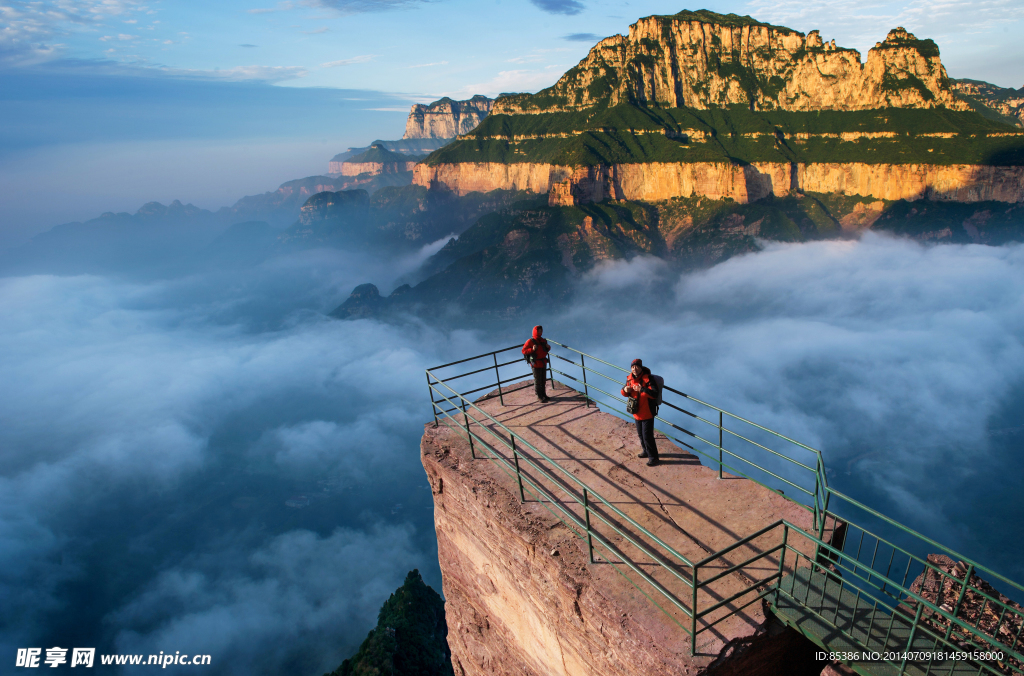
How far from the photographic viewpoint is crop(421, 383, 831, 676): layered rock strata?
268 inches

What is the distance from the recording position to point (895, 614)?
Answer: 6.30 meters

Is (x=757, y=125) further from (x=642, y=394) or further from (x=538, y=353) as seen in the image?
(x=642, y=394)

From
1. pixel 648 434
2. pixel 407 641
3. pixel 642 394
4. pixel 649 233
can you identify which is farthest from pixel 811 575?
pixel 649 233

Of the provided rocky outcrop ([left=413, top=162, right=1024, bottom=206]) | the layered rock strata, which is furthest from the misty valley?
the layered rock strata

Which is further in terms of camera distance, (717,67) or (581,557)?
(717,67)

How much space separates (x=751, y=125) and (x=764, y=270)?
47925 mm

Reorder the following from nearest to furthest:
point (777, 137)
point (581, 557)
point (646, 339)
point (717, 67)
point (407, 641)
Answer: point (581, 557) → point (407, 641) → point (646, 339) → point (777, 137) → point (717, 67)

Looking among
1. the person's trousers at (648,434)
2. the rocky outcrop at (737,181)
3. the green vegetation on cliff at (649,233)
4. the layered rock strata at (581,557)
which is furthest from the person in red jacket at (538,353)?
the rocky outcrop at (737,181)

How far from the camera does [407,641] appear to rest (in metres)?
50.4

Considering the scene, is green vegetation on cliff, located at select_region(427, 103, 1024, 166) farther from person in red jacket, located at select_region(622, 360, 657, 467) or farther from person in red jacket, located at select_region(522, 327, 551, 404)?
person in red jacket, located at select_region(622, 360, 657, 467)

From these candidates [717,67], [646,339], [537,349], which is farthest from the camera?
[717,67]

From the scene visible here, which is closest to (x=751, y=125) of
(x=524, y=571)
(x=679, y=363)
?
(x=679, y=363)

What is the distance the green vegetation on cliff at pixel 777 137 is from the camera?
13050 centimetres

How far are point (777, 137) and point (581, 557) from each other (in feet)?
593
